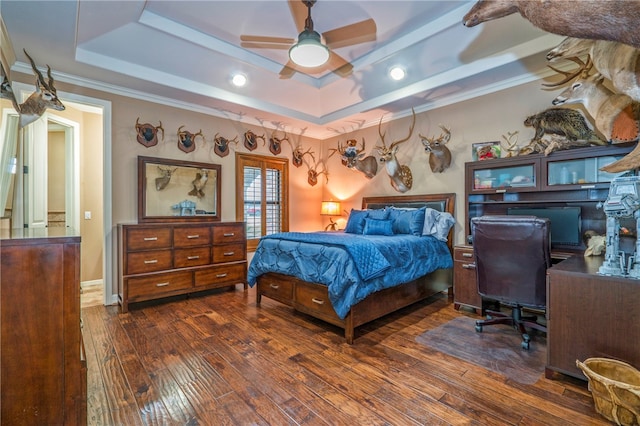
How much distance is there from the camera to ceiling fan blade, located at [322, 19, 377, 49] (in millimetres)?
3130

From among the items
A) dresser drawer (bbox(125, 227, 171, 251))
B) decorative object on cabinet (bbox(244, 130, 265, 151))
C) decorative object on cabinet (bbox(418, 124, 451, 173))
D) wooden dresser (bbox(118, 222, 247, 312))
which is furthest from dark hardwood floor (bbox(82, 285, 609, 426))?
decorative object on cabinet (bbox(244, 130, 265, 151))

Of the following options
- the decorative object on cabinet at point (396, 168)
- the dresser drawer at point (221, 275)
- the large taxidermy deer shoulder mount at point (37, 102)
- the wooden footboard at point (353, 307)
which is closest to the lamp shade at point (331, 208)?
the decorative object on cabinet at point (396, 168)

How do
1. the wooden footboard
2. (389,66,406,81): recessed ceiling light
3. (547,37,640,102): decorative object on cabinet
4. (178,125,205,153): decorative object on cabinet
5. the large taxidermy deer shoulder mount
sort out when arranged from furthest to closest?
(178,125,205,153): decorative object on cabinet → (389,66,406,81): recessed ceiling light → the wooden footboard → the large taxidermy deer shoulder mount → (547,37,640,102): decorative object on cabinet

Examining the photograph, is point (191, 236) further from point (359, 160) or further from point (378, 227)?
point (359, 160)

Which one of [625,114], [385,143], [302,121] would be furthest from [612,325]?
[302,121]

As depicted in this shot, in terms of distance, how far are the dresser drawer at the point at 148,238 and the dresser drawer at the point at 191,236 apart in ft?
0.32

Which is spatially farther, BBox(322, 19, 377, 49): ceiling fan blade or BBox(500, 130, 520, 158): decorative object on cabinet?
BBox(500, 130, 520, 158): decorative object on cabinet

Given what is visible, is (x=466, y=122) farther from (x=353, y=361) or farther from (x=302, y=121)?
(x=353, y=361)

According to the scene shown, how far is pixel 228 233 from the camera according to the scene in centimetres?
438

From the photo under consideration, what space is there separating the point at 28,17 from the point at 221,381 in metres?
3.41

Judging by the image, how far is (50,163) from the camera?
15.2ft

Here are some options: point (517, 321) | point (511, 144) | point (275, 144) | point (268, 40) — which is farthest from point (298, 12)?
point (517, 321)

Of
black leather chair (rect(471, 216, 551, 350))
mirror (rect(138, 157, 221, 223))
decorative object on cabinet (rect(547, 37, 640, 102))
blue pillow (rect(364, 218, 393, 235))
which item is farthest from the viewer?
mirror (rect(138, 157, 221, 223))

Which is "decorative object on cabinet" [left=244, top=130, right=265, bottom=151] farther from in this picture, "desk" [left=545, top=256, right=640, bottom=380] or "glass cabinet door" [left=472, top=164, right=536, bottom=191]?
"desk" [left=545, top=256, right=640, bottom=380]
